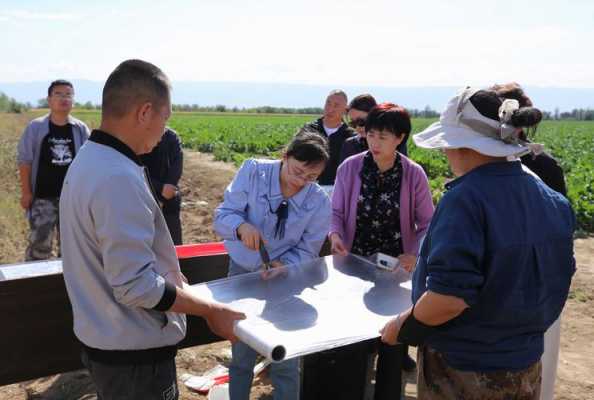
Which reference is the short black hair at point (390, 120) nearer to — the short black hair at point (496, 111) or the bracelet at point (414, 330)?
the short black hair at point (496, 111)

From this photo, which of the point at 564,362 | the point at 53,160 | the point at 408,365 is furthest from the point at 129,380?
the point at 564,362

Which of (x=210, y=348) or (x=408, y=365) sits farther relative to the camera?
(x=210, y=348)

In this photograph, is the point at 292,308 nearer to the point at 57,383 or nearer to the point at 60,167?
the point at 57,383

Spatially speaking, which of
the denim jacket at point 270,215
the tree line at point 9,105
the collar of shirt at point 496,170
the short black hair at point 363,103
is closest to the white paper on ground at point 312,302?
the denim jacket at point 270,215

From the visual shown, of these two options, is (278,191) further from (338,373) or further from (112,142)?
(112,142)

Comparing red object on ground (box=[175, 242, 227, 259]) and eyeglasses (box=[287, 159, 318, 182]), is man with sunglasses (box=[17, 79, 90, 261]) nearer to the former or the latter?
red object on ground (box=[175, 242, 227, 259])

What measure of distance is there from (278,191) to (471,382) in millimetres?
1286

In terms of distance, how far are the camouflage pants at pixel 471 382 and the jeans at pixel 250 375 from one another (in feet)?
2.78

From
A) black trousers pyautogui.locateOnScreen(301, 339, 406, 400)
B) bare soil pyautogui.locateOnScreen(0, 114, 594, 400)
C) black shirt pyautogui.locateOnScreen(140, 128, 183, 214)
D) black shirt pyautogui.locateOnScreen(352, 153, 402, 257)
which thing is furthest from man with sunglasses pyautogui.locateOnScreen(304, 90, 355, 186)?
black trousers pyautogui.locateOnScreen(301, 339, 406, 400)

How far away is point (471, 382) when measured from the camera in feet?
5.73

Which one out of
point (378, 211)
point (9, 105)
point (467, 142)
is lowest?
point (9, 105)

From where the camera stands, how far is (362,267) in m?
2.68

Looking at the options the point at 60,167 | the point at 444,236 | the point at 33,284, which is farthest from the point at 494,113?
the point at 60,167

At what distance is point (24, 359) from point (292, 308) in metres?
1.53
